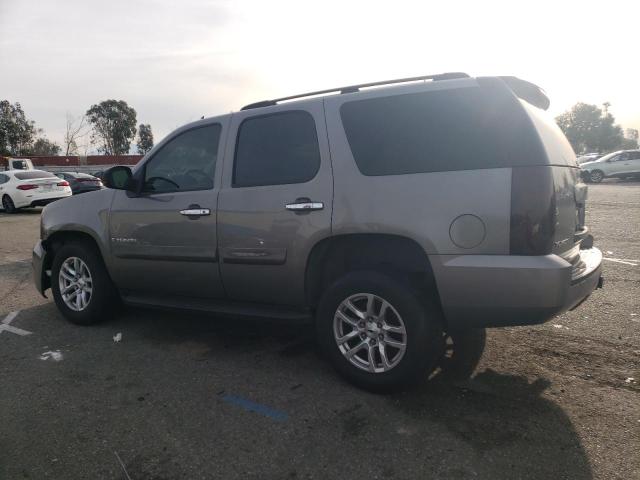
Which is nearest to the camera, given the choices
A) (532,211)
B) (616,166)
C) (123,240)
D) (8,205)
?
(532,211)

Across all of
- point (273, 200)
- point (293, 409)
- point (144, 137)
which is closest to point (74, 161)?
point (144, 137)

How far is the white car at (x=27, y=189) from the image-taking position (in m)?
16.4

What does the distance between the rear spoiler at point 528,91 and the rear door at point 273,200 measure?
3.98 feet

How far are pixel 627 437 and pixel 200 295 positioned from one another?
3.01 metres

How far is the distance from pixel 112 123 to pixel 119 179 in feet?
229

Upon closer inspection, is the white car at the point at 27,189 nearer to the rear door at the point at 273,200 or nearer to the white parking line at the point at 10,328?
the white parking line at the point at 10,328

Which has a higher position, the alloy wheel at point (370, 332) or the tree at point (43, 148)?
the tree at point (43, 148)

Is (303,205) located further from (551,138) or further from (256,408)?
(551,138)

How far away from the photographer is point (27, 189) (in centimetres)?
1636

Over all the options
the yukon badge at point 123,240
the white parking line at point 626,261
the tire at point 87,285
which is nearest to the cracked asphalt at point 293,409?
the tire at point 87,285

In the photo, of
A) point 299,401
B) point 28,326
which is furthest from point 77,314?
point 299,401

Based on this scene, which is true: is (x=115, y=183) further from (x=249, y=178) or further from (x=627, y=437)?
(x=627, y=437)

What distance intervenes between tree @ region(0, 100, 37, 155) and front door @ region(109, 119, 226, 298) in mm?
57407

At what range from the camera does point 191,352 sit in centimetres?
399
